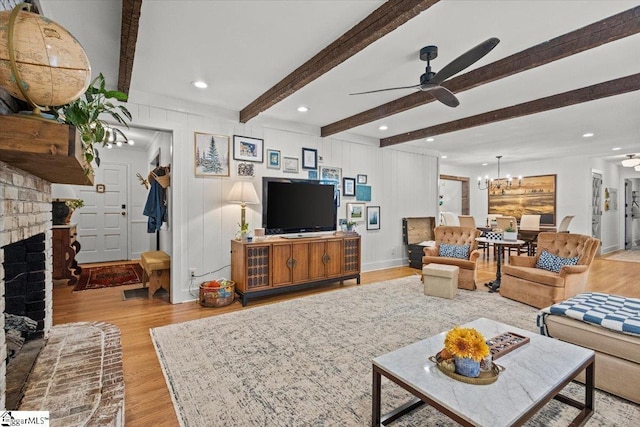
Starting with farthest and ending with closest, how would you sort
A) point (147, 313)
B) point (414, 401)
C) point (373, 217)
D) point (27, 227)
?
1. point (373, 217)
2. point (147, 313)
3. point (414, 401)
4. point (27, 227)

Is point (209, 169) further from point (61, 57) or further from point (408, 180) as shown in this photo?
point (408, 180)

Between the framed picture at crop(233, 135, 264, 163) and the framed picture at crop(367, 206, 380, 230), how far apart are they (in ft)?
7.85

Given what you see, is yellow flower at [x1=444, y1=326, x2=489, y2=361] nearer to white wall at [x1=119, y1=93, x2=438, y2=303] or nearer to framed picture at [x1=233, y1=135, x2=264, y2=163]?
white wall at [x1=119, y1=93, x2=438, y2=303]

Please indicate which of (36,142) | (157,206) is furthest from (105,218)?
(36,142)

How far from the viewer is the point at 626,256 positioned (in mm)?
7730

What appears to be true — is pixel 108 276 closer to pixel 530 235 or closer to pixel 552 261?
pixel 552 261

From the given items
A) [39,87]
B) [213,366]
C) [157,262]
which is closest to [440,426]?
[213,366]

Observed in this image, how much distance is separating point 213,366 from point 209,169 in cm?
265

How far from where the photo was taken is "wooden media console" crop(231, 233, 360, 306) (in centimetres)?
399

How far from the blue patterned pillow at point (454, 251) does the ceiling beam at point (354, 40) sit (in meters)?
3.38

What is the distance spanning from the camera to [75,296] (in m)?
4.20

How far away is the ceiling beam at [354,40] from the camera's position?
1931mm

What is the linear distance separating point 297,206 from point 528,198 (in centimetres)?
723

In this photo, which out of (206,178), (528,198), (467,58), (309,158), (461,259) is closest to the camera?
(467,58)
